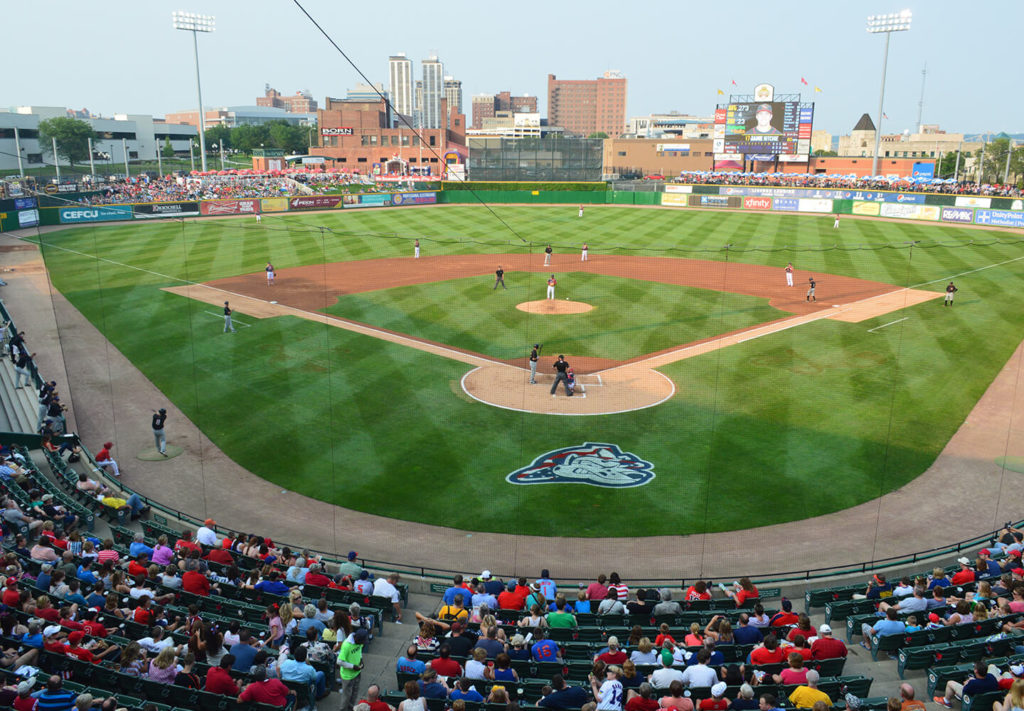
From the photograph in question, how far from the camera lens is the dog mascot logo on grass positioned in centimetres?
1683

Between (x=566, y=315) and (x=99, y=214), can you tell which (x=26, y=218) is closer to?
(x=99, y=214)

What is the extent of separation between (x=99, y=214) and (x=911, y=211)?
63.4 meters

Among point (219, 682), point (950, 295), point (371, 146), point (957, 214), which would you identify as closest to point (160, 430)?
point (219, 682)

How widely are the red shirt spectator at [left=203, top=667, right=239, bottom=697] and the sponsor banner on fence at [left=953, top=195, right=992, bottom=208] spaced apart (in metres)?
66.2

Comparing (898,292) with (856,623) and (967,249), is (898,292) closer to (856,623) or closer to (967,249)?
(967,249)

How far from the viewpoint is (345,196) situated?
6875 cm

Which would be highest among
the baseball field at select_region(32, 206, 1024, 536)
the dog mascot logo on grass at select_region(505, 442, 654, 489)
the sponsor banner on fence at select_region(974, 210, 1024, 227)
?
the sponsor banner on fence at select_region(974, 210, 1024, 227)

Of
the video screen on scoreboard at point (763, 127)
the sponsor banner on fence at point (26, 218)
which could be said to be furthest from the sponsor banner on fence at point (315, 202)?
the video screen on scoreboard at point (763, 127)

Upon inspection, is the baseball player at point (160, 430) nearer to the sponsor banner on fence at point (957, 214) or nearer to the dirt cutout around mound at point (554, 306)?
the dirt cutout around mound at point (554, 306)

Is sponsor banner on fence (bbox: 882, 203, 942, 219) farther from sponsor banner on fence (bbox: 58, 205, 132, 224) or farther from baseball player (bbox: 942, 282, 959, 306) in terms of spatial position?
sponsor banner on fence (bbox: 58, 205, 132, 224)

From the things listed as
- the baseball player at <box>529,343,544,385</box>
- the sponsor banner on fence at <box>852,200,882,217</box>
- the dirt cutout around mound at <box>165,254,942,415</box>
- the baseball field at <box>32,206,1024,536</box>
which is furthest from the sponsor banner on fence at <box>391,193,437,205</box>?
the baseball player at <box>529,343,544,385</box>

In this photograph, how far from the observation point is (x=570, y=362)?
2547 cm

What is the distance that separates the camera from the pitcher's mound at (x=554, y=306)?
32.5 metres

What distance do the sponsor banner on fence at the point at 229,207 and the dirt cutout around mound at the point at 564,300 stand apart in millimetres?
21845
